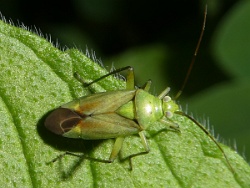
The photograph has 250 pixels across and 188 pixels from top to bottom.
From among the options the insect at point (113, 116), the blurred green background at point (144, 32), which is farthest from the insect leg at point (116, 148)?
the blurred green background at point (144, 32)

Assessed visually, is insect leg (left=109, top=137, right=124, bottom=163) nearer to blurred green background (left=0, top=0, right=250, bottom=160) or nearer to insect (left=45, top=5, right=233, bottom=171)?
insect (left=45, top=5, right=233, bottom=171)

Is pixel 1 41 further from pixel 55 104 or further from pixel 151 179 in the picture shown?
pixel 151 179

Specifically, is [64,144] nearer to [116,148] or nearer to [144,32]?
[116,148]

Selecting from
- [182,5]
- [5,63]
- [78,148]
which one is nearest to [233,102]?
[182,5]

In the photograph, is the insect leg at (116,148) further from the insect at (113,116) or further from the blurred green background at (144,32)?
the blurred green background at (144,32)

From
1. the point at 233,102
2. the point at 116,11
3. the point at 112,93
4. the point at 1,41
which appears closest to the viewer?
the point at 1,41

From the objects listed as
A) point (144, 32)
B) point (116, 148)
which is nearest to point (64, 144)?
point (116, 148)
